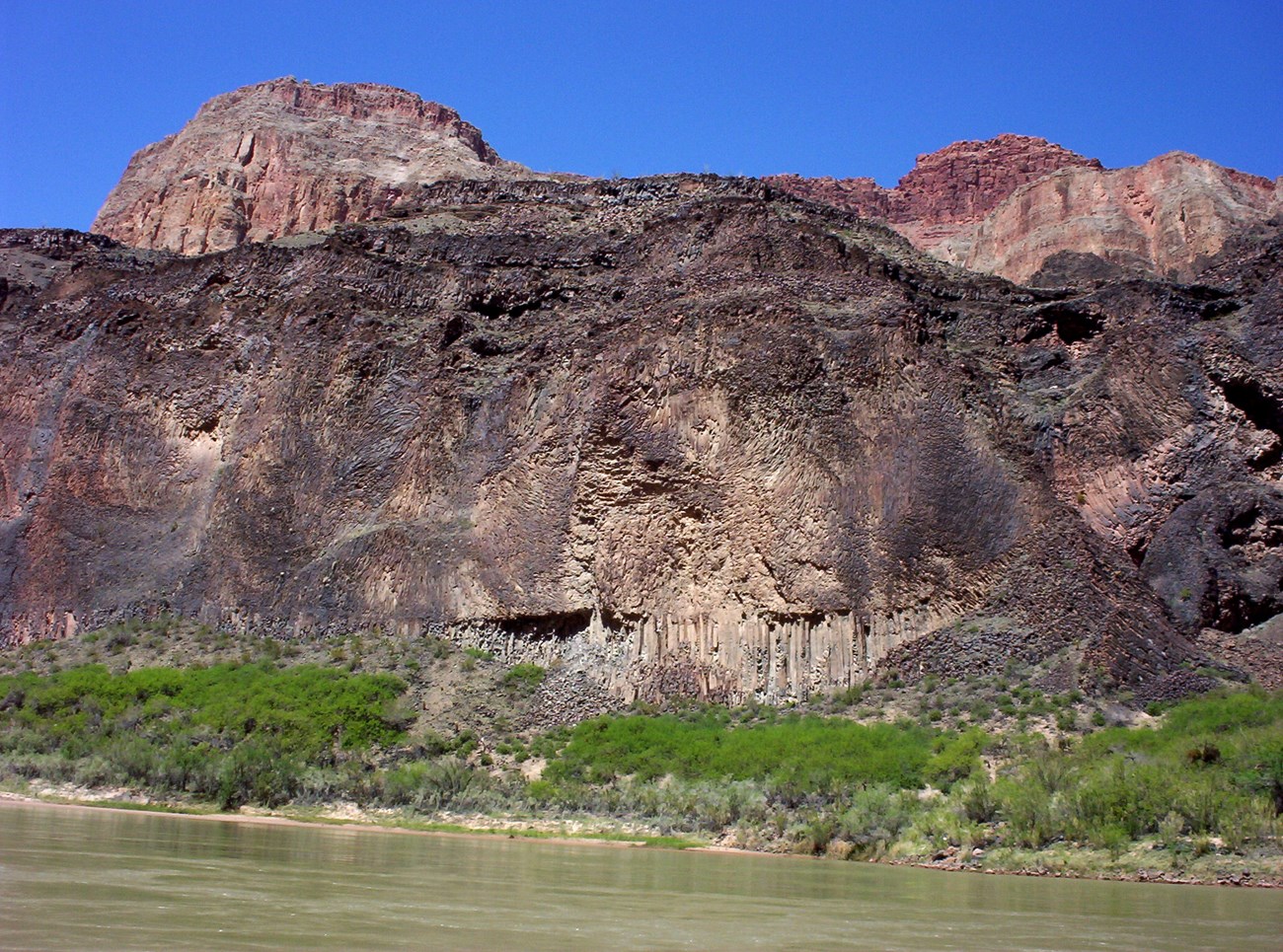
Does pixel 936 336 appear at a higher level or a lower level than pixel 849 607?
higher

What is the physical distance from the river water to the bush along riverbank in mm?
2217

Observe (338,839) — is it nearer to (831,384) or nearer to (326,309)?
(831,384)

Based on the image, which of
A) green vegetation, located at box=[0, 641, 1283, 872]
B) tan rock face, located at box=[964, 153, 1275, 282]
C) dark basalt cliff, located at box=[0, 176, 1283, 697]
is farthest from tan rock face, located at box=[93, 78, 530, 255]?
green vegetation, located at box=[0, 641, 1283, 872]

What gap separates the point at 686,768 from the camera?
3117 centimetres

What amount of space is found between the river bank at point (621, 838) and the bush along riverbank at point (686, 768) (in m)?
0.07

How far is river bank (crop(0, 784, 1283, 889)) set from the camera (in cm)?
2003

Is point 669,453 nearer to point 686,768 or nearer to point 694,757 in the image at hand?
point 694,757

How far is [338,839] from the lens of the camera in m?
24.0

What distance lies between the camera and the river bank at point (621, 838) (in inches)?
789

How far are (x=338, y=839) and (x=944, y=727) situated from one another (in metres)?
15.2

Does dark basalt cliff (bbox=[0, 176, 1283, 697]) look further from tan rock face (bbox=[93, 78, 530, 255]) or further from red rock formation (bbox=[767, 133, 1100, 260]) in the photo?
red rock formation (bbox=[767, 133, 1100, 260])

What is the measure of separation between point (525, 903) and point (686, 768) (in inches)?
669

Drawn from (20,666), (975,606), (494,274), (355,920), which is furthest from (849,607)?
(20,666)

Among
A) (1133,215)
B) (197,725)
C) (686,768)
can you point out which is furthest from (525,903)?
(1133,215)
